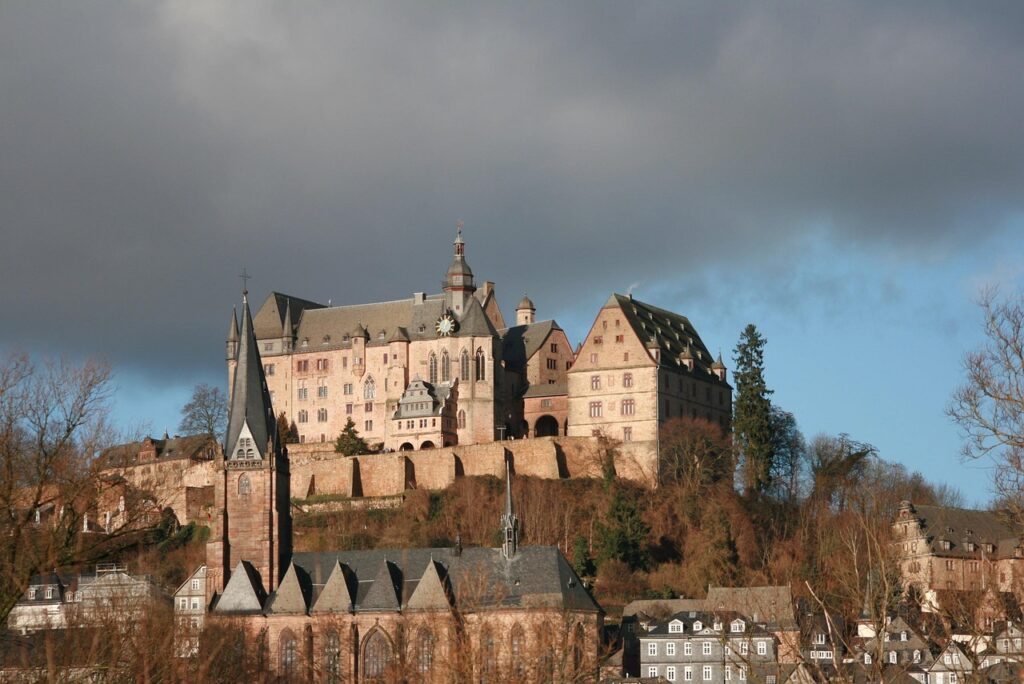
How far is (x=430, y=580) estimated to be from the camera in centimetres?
8675

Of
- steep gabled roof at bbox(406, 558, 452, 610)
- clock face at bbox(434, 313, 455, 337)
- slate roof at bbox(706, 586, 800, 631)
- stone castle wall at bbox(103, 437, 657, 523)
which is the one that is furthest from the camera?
clock face at bbox(434, 313, 455, 337)

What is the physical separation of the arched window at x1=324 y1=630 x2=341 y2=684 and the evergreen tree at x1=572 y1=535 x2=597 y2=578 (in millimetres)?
17457

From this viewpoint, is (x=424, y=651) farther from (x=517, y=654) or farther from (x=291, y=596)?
(x=291, y=596)

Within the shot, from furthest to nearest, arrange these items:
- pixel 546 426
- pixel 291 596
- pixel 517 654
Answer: pixel 546 426 → pixel 291 596 → pixel 517 654

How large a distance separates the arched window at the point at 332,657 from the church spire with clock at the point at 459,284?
162ft

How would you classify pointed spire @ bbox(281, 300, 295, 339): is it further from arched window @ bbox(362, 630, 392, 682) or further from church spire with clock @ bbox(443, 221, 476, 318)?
arched window @ bbox(362, 630, 392, 682)

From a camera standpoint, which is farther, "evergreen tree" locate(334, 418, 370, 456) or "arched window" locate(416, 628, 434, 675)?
"evergreen tree" locate(334, 418, 370, 456)

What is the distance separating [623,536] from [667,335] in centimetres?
2807

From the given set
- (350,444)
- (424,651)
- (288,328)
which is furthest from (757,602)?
(288,328)

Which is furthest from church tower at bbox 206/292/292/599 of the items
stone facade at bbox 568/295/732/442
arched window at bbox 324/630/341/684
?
stone facade at bbox 568/295/732/442

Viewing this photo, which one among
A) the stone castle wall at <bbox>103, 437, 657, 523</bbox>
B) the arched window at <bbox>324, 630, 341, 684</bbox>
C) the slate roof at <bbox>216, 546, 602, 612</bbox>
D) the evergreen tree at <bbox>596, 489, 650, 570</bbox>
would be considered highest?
the stone castle wall at <bbox>103, 437, 657, 523</bbox>

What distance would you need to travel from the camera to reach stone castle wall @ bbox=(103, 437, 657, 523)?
116875 millimetres

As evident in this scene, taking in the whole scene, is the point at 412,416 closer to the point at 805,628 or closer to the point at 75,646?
the point at 805,628

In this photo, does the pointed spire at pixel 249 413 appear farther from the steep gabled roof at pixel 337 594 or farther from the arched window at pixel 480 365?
the arched window at pixel 480 365
